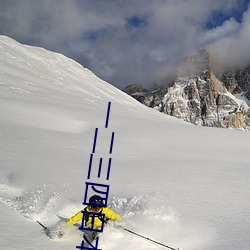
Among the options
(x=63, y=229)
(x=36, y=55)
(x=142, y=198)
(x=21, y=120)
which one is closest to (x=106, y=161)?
(x=142, y=198)

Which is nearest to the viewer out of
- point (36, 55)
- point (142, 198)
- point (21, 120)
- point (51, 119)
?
point (142, 198)

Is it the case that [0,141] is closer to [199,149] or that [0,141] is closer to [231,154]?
[199,149]

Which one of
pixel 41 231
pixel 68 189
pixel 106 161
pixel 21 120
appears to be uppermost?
pixel 21 120

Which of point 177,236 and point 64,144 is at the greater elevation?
point 64,144

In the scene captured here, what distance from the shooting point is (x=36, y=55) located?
7025 cm

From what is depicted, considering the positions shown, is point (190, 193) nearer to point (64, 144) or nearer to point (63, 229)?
point (63, 229)

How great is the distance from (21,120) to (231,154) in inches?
364

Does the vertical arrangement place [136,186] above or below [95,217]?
above

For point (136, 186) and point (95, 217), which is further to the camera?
point (136, 186)

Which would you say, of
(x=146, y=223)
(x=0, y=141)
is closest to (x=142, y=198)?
(x=146, y=223)

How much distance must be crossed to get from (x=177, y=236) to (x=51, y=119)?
11352 millimetres

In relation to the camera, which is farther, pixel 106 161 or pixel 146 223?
pixel 106 161

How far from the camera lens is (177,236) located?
4664 millimetres

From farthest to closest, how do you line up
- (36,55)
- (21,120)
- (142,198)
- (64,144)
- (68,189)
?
(36,55) < (21,120) < (64,144) < (68,189) < (142,198)
